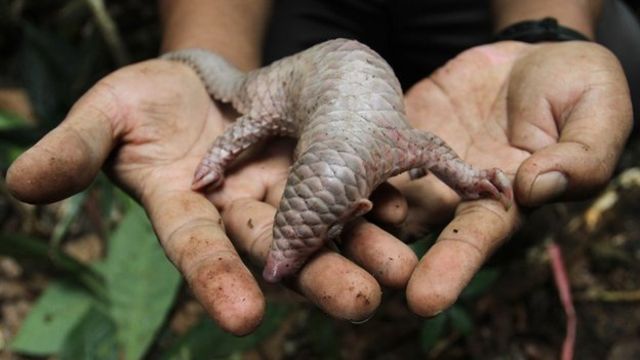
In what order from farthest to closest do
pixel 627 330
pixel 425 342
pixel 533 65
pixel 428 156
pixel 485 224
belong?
pixel 627 330 → pixel 425 342 → pixel 533 65 → pixel 428 156 → pixel 485 224

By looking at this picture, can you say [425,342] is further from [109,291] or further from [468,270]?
[109,291]

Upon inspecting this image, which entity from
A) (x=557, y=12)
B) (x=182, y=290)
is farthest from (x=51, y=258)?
(x=557, y=12)

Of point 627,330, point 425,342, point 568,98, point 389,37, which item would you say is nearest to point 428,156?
point 568,98

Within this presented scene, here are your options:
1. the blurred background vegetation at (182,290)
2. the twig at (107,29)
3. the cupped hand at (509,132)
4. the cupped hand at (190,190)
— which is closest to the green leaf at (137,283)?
the blurred background vegetation at (182,290)

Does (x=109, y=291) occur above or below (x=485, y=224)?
below

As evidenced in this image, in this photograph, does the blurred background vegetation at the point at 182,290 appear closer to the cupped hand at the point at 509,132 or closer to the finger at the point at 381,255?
the cupped hand at the point at 509,132

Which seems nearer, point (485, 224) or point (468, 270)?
point (468, 270)

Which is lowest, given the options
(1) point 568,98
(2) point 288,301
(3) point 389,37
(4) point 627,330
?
(4) point 627,330

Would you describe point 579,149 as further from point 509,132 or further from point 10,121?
point 10,121
